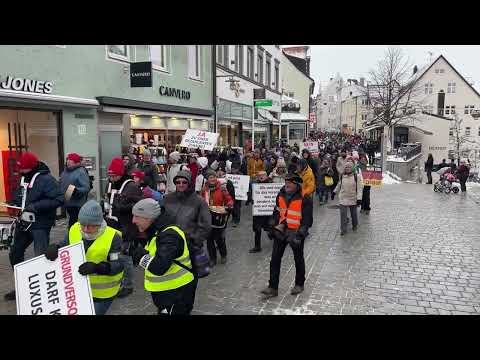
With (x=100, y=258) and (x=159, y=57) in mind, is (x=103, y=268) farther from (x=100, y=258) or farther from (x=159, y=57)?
(x=159, y=57)

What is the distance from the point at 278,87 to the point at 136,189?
30.6m

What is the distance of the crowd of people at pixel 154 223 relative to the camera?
3535mm

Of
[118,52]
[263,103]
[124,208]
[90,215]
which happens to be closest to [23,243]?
[124,208]

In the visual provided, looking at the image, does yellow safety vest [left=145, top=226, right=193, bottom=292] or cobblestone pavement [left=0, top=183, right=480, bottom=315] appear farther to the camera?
cobblestone pavement [left=0, top=183, right=480, bottom=315]

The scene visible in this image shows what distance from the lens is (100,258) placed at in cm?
356

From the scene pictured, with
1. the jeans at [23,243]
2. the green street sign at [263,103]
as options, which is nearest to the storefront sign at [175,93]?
the green street sign at [263,103]

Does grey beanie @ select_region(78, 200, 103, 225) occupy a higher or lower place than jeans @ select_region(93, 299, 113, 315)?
higher

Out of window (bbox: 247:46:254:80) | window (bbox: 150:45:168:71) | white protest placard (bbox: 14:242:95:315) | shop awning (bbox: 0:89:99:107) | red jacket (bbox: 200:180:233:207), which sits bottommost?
white protest placard (bbox: 14:242:95:315)

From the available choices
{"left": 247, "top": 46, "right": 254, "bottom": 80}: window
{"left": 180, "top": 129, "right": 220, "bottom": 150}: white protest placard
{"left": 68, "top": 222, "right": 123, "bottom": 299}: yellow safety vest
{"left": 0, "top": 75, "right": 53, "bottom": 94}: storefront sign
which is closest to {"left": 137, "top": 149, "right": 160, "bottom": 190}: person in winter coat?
{"left": 0, "top": 75, "right": 53, "bottom": 94}: storefront sign

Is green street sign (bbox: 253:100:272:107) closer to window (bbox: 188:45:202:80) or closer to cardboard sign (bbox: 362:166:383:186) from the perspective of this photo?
window (bbox: 188:45:202:80)

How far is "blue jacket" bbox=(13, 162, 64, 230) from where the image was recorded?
5.59 m

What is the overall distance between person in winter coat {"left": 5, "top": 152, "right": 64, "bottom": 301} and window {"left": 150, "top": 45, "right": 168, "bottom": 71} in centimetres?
948

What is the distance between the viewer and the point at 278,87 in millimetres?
34875
